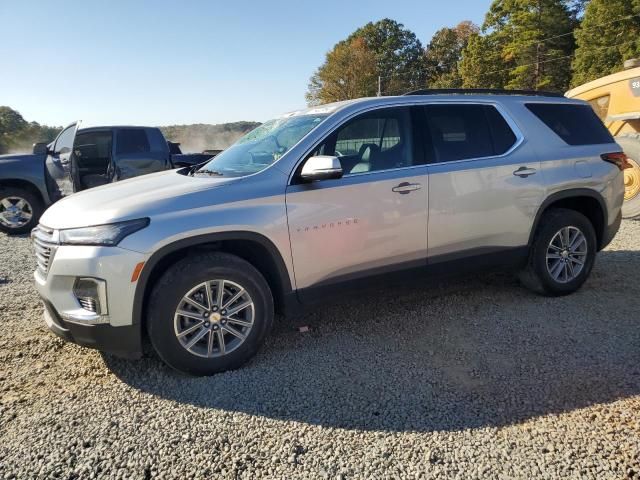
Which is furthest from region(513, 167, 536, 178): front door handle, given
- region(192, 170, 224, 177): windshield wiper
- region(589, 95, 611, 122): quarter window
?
region(589, 95, 611, 122): quarter window

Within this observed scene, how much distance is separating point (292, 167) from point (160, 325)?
1392mm

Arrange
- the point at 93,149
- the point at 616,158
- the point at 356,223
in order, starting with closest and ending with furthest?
the point at 356,223
the point at 616,158
the point at 93,149

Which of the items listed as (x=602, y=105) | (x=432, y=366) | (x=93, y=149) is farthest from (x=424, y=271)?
(x=93, y=149)

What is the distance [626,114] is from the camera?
795 centimetres

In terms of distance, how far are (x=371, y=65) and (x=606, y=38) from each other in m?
31.3

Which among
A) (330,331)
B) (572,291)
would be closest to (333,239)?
(330,331)

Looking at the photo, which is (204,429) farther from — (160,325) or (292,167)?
(292,167)

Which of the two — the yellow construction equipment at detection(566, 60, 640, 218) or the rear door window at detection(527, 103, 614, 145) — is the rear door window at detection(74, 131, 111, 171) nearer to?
the rear door window at detection(527, 103, 614, 145)

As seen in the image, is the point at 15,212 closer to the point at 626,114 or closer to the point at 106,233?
the point at 106,233

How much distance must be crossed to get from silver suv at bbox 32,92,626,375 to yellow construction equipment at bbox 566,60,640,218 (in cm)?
378

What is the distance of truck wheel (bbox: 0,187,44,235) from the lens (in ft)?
27.3

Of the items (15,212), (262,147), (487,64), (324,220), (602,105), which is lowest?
(15,212)

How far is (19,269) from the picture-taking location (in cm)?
596

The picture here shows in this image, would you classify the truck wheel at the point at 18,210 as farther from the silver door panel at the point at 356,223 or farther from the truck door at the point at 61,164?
the silver door panel at the point at 356,223
